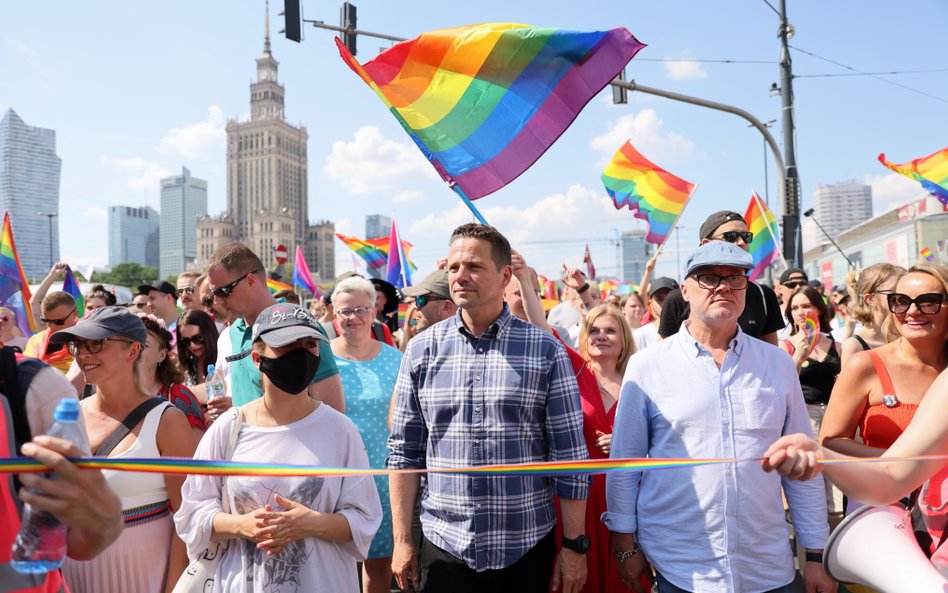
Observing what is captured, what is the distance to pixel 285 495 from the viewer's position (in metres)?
2.71

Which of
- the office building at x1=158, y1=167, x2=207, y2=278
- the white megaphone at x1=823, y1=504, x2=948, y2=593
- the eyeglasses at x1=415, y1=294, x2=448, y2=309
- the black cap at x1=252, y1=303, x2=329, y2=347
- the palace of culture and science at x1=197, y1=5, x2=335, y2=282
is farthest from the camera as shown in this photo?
the office building at x1=158, y1=167, x2=207, y2=278

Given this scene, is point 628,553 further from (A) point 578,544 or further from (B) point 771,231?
(B) point 771,231

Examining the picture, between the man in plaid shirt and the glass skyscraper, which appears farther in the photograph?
the glass skyscraper

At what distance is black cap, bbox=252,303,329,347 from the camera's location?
283 centimetres

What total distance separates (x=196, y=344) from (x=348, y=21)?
5.89 metres

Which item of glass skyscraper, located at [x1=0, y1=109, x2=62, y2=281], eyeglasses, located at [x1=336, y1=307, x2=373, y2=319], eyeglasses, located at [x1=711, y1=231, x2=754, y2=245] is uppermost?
glass skyscraper, located at [x1=0, y1=109, x2=62, y2=281]

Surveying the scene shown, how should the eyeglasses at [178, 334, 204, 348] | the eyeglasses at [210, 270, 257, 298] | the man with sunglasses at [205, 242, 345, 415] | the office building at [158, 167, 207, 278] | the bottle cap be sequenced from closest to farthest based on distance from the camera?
the bottle cap, the man with sunglasses at [205, 242, 345, 415], the eyeglasses at [210, 270, 257, 298], the eyeglasses at [178, 334, 204, 348], the office building at [158, 167, 207, 278]

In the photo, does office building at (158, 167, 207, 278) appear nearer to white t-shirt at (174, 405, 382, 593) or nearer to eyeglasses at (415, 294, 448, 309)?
eyeglasses at (415, 294, 448, 309)

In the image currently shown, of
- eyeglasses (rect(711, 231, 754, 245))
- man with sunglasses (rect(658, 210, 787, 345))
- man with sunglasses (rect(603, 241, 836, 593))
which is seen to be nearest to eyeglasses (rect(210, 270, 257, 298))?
man with sunglasses (rect(603, 241, 836, 593))

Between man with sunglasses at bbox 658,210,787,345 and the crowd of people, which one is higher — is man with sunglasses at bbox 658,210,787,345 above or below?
above

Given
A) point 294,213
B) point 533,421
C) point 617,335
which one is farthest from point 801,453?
point 294,213

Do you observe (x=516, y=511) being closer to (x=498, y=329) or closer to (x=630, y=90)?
(x=498, y=329)

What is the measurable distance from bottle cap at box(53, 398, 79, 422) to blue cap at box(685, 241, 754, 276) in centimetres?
231

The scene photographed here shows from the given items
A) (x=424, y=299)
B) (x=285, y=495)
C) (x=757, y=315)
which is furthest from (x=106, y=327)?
(x=757, y=315)
